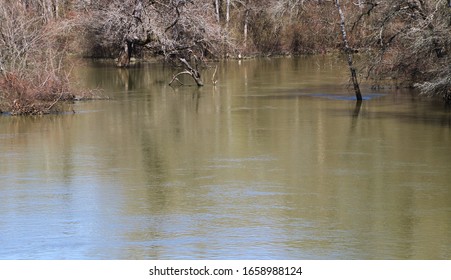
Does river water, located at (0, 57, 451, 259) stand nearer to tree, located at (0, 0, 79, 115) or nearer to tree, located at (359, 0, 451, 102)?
tree, located at (0, 0, 79, 115)

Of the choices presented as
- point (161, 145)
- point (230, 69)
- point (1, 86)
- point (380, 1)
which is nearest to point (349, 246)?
point (161, 145)

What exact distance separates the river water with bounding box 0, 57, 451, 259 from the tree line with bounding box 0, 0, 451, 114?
1.13 metres

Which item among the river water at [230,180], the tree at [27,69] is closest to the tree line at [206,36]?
the tree at [27,69]

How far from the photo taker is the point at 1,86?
25.2 meters

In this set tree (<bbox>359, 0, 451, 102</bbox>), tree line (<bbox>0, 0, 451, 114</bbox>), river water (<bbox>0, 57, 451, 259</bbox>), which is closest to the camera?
river water (<bbox>0, 57, 451, 259</bbox>)

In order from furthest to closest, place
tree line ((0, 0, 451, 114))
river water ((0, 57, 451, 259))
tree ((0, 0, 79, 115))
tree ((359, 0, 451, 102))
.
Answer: tree line ((0, 0, 451, 114))
tree ((0, 0, 79, 115))
tree ((359, 0, 451, 102))
river water ((0, 57, 451, 259))

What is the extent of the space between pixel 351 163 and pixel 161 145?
4.99 m

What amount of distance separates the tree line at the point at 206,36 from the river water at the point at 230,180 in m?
1.13

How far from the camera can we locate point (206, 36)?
43156 millimetres

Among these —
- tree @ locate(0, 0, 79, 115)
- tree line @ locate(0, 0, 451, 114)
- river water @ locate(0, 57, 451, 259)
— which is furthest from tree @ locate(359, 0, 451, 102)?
tree @ locate(0, 0, 79, 115)

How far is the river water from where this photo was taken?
11852 mm

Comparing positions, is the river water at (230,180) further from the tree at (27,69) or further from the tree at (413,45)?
the tree at (413,45)

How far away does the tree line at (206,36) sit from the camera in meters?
25.7
